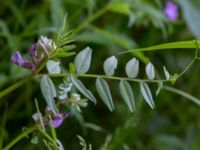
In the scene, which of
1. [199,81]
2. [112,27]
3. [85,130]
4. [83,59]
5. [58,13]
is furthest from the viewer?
[199,81]

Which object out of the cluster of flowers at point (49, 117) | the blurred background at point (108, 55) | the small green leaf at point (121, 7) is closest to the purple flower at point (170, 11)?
the blurred background at point (108, 55)

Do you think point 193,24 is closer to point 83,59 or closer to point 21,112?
point 21,112

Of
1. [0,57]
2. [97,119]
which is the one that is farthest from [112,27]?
[0,57]

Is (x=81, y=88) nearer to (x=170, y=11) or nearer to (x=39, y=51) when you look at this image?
(x=39, y=51)

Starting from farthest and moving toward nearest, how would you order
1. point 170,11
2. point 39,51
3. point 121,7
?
point 170,11 < point 121,7 < point 39,51

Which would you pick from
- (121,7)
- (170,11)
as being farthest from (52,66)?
(170,11)

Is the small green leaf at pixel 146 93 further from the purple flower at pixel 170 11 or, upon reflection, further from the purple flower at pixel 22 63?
the purple flower at pixel 170 11
